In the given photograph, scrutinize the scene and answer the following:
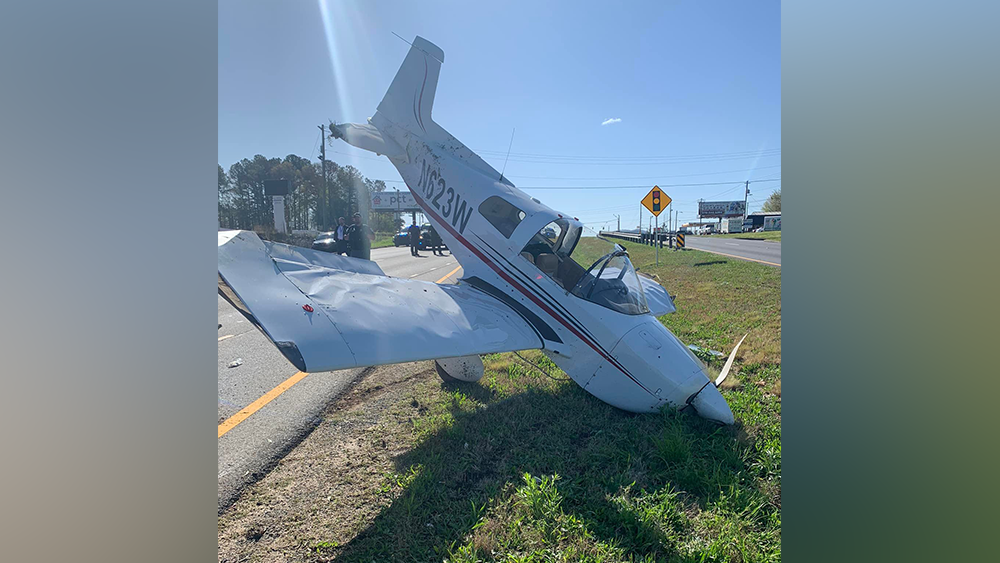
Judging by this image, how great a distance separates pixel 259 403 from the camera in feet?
12.4

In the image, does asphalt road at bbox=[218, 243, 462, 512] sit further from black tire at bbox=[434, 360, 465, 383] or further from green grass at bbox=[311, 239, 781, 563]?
black tire at bbox=[434, 360, 465, 383]

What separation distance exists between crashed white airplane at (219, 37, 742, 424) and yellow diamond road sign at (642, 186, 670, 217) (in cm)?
786

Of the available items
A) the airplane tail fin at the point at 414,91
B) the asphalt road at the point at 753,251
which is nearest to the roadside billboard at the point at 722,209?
the asphalt road at the point at 753,251

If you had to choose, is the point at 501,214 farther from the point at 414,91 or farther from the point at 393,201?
the point at 393,201

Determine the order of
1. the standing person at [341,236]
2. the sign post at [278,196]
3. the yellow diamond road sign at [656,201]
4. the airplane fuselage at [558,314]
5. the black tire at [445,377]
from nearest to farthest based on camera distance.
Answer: the airplane fuselage at [558,314] → the sign post at [278,196] → the black tire at [445,377] → the standing person at [341,236] → the yellow diamond road sign at [656,201]

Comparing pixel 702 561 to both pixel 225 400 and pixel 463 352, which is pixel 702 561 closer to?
pixel 463 352

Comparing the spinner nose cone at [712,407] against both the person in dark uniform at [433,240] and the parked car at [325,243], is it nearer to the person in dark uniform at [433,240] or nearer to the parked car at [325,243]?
the parked car at [325,243]

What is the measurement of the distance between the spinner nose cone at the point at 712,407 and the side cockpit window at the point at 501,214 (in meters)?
2.70

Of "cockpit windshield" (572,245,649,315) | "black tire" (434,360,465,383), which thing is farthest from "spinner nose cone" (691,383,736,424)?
"black tire" (434,360,465,383)

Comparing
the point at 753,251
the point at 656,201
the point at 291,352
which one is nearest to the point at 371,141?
the point at 291,352

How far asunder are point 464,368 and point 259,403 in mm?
1999

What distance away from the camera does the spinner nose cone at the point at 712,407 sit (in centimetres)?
350

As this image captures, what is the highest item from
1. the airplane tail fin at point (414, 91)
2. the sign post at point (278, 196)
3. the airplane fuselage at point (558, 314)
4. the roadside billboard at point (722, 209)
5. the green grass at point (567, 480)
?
the roadside billboard at point (722, 209)
